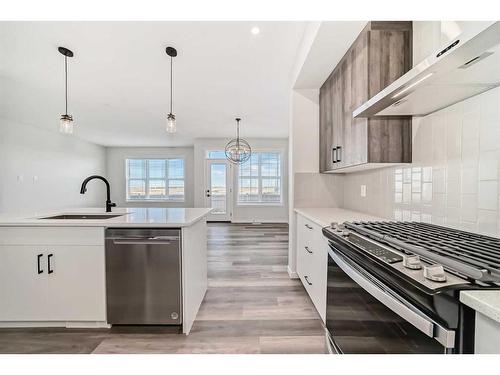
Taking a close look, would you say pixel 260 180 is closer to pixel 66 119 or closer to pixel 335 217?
pixel 335 217

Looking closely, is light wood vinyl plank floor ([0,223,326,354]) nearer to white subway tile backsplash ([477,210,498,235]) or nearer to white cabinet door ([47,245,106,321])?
white cabinet door ([47,245,106,321])

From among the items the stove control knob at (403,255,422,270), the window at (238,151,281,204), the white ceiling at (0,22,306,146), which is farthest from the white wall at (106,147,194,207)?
the stove control knob at (403,255,422,270)

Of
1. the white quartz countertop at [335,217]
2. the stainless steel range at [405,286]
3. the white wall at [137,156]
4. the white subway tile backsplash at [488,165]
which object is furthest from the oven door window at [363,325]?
the white wall at [137,156]

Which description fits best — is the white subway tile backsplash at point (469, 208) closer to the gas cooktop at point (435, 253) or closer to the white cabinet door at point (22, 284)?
the gas cooktop at point (435, 253)

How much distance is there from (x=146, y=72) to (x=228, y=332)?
3271 mm

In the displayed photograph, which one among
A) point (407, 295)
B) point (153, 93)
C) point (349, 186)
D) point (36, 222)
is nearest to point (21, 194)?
point (153, 93)

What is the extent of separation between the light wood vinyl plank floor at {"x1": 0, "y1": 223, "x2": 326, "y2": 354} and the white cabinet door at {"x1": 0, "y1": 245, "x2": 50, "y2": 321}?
156 mm

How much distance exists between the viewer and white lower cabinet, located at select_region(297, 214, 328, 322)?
1.78m

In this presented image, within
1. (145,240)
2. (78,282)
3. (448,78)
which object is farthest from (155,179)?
(448,78)

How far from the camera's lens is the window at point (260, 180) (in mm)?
7438

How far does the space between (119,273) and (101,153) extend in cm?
787

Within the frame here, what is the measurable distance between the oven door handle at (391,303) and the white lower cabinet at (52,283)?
5.83 ft

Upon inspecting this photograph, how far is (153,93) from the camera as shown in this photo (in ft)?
12.7
